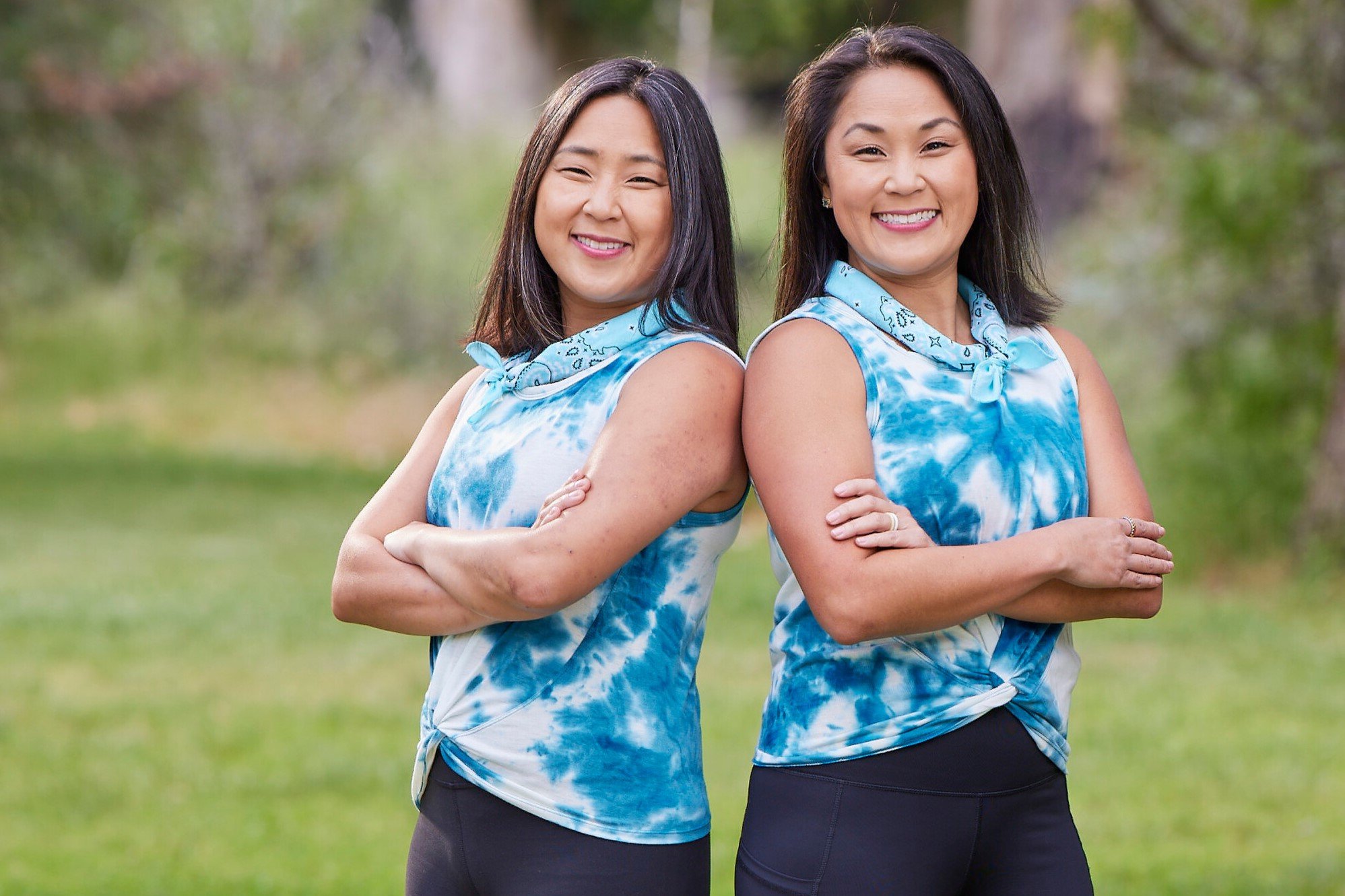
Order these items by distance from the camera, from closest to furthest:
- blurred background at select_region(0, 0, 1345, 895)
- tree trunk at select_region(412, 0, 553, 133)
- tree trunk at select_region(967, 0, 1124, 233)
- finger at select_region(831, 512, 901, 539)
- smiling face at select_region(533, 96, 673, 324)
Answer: finger at select_region(831, 512, 901, 539)
smiling face at select_region(533, 96, 673, 324)
blurred background at select_region(0, 0, 1345, 895)
tree trunk at select_region(967, 0, 1124, 233)
tree trunk at select_region(412, 0, 553, 133)

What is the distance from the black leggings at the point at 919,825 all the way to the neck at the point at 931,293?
55 cm

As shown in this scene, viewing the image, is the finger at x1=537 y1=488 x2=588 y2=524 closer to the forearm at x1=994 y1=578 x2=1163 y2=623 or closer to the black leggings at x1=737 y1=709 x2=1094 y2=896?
the black leggings at x1=737 y1=709 x2=1094 y2=896

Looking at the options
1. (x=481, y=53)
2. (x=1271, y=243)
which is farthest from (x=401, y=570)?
(x=481, y=53)

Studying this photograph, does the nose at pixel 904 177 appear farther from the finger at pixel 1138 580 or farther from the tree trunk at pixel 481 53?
the tree trunk at pixel 481 53

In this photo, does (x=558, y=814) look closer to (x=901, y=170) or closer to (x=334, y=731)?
(x=901, y=170)

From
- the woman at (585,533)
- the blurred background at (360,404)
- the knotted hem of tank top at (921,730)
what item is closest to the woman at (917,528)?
the knotted hem of tank top at (921,730)

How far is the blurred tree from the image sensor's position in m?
7.73

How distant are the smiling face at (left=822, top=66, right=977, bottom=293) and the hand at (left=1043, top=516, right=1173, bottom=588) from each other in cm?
42

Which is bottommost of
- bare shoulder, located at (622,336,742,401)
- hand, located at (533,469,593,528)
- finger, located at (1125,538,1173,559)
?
finger, located at (1125,538,1173,559)

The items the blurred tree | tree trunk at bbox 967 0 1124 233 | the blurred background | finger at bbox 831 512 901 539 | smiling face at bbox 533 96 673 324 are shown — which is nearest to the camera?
finger at bbox 831 512 901 539

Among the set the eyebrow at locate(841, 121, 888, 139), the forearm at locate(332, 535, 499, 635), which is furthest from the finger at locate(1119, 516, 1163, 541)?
the forearm at locate(332, 535, 499, 635)

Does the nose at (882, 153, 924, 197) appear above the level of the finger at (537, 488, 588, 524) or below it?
above

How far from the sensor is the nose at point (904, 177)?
2088 mm

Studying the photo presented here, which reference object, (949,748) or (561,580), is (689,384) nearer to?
(561,580)
